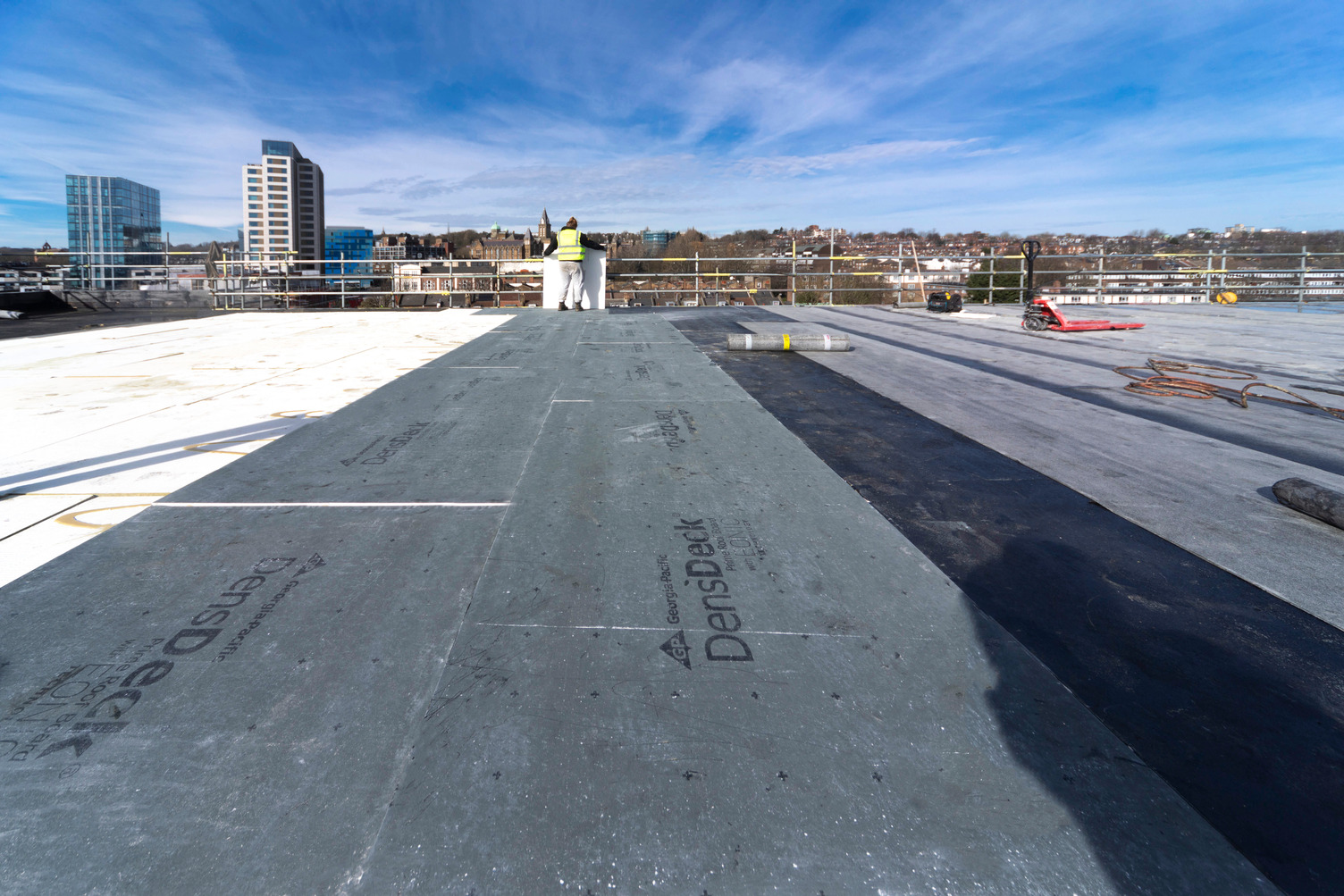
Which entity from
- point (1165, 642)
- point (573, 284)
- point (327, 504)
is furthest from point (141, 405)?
point (573, 284)

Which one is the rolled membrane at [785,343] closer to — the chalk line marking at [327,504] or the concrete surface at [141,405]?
the concrete surface at [141,405]

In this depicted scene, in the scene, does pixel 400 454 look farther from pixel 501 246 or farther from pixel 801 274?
pixel 501 246

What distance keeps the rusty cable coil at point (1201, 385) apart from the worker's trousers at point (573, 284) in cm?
1138

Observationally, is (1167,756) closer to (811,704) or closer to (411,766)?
(811,704)

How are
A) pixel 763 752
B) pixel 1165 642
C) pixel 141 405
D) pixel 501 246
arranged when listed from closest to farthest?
pixel 763 752 → pixel 1165 642 → pixel 141 405 → pixel 501 246

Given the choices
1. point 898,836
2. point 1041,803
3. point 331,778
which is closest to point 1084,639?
point 1041,803

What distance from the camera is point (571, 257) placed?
1528 cm

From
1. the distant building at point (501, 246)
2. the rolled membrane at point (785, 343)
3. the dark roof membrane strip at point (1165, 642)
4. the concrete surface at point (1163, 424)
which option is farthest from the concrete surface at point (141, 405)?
the distant building at point (501, 246)

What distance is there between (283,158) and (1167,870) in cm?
22149

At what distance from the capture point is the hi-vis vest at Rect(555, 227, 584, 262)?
14.9 meters

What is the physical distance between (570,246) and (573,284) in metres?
1.06

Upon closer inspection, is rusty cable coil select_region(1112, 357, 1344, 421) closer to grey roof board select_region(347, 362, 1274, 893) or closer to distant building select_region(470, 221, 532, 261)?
grey roof board select_region(347, 362, 1274, 893)

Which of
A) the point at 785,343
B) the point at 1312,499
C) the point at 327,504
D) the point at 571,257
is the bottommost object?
the point at 327,504

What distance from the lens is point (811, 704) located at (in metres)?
1.95
